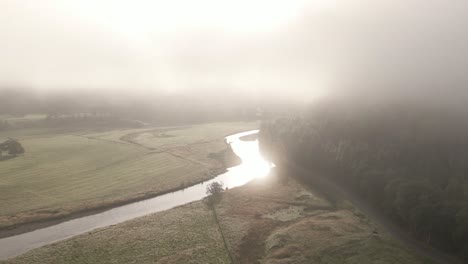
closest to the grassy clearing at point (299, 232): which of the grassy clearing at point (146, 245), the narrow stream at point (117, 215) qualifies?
the grassy clearing at point (146, 245)

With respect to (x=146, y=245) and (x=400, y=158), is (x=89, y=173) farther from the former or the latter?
(x=400, y=158)

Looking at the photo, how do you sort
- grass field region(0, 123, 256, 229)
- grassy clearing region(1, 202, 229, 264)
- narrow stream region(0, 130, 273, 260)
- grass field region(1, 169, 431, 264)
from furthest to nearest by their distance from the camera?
grass field region(0, 123, 256, 229), narrow stream region(0, 130, 273, 260), grass field region(1, 169, 431, 264), grassy clearing region(1, 202, 229, 264)

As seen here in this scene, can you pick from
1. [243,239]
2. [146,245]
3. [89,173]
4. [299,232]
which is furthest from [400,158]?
[89,173]

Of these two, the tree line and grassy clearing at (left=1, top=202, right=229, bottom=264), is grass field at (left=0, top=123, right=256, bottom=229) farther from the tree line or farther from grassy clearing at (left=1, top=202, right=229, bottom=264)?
the tree line

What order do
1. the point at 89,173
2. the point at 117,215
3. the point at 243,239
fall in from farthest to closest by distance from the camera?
the point at 89,173 → the point at 117,215 → the point at 243,239

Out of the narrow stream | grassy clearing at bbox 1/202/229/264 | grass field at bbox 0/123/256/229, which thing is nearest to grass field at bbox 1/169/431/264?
grassy clearing at bbox 1/202/229/264

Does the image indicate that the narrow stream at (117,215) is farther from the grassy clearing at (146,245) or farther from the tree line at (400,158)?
the tree line at (400,158)
